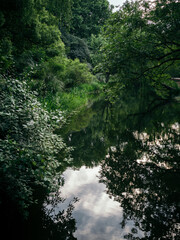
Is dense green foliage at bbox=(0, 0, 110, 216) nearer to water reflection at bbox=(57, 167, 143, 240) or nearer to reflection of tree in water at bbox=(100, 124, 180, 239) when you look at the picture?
water reflection at bbox=(57, 167, 143, 240)

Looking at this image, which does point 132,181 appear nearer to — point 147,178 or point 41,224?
point 147,178

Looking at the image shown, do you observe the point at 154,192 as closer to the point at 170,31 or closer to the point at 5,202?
the point at 5,202

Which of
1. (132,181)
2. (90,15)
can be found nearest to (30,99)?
(132,181)

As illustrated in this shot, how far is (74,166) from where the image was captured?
509cm

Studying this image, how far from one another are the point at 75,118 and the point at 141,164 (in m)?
5.59

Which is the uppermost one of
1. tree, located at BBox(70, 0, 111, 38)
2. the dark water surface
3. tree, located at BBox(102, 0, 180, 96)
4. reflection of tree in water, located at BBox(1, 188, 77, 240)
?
tree, located at BBox(70, 0, 111, 38)

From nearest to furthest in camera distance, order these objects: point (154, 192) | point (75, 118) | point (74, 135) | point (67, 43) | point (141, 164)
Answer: point (154, 192), point (141, 164), point (74, 135), point (75, 118), point (67, 43)

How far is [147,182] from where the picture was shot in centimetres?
421

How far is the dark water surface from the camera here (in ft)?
9.59

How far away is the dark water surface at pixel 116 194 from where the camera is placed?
292 cm

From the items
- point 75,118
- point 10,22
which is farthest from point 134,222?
point 10,22

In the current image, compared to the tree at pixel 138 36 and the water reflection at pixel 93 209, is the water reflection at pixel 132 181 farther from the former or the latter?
the tree at pixel 138 36

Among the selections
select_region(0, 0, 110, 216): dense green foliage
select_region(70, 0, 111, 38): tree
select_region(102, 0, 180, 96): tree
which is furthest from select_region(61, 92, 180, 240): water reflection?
select_region(70, 0, 111, 38): tree

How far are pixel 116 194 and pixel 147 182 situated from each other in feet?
2.67
